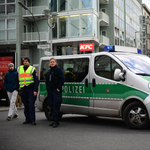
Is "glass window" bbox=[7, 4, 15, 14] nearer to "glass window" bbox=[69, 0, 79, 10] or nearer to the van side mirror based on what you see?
"glass window" bbox=[69, 0, 79, 10]

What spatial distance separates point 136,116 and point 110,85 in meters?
1.08

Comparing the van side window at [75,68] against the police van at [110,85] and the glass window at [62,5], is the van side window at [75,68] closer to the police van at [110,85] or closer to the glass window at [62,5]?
the police van at [110,85]

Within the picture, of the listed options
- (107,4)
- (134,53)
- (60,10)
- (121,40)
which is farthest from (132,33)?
(134,53)

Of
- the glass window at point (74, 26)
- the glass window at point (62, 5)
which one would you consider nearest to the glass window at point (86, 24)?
the glass window at point (74, 26)

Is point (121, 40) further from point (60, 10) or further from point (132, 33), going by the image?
point (60, 10)

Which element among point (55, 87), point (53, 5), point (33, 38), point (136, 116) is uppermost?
point (53, 5)

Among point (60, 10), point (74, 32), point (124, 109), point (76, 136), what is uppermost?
point (60, 10)

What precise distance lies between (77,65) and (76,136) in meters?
2.67

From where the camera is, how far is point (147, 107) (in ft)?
22.7

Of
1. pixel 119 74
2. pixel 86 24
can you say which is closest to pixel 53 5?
pixel 86 24

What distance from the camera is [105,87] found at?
7.89m

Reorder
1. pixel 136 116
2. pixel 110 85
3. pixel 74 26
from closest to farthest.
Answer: pixel 136 116, pixel 110 85, pixel 74 26

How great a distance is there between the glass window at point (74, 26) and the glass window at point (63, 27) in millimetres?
501

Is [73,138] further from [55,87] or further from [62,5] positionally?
A: [62,5]
